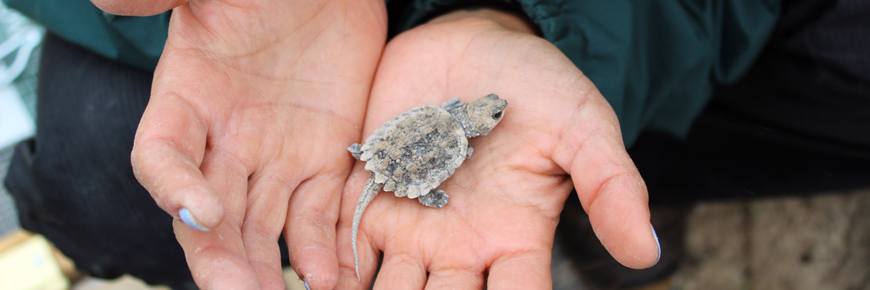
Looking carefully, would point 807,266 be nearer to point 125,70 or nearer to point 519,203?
point 519,203

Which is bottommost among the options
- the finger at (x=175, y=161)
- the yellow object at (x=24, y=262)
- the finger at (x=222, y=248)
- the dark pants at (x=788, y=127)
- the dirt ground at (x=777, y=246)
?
the dirt ground at (x=777, y=246)

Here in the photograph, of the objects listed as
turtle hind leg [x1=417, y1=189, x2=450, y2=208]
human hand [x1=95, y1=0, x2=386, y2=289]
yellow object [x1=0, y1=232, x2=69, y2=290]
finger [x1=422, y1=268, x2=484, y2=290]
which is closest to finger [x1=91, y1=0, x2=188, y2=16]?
human hand [x1=95, y1=0, x2=386, y2=289]

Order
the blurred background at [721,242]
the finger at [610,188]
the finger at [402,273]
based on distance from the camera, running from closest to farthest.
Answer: the finger at [610,188] < the finger at [402,273] < the blurred background at [721,242]

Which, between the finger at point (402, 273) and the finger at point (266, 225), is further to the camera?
the finger at point (402, 273)

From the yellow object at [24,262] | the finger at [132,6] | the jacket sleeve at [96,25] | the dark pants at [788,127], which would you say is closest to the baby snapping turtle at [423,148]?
the finger at [132,6]

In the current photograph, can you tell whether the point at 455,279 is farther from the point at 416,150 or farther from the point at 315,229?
the point at 416,150

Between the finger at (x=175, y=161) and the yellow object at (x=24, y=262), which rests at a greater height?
the finger at (x=175, y=161)

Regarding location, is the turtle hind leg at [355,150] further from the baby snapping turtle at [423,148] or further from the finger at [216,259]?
the finger at [216,259]

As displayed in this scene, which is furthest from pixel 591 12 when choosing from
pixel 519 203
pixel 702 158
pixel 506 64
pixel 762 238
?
pixel 762 238
